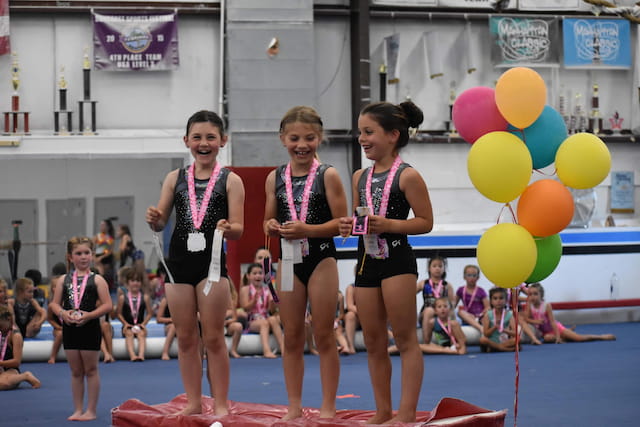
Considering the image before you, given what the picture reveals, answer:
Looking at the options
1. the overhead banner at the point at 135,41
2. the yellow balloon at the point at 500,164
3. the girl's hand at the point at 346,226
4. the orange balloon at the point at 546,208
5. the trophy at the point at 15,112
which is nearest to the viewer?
the girl's hand at the point at 346,226

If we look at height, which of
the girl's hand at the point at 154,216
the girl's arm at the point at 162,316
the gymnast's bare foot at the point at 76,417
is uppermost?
the girl's hand at the point at 154,216

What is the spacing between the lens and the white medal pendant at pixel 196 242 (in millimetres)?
4914

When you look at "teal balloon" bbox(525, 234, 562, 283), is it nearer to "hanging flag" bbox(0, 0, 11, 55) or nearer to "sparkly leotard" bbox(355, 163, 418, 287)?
"sparkly leotard" bbox(355, 163, 418, 287)

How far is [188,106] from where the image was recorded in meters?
12.0

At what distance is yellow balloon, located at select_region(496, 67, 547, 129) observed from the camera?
488cm

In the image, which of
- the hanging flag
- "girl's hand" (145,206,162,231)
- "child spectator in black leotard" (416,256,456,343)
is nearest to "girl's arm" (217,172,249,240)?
"girl's hand" (145,206,162,231)

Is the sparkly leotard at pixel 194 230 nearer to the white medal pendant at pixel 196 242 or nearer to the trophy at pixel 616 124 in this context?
the white medal pendant at pixel 196 242

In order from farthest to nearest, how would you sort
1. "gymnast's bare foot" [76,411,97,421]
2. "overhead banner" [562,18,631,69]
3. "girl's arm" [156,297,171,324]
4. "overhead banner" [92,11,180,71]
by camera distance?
"overhead banner" [562,18,631,69]
"overhead banner" [92,11,180,71]
"girl's arm" [156,297,171,324]
"gymnast's bare foot" [76,411,97,421]

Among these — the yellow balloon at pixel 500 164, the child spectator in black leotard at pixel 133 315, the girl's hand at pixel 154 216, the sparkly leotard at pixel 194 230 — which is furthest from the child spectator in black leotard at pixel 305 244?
the child spectator in black leotard at pixel 133 315

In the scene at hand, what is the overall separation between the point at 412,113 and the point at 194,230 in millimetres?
1313

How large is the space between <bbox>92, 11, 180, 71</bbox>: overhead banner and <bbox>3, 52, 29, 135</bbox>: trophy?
3.15ft

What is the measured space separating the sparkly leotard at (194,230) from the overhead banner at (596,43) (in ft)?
29.3

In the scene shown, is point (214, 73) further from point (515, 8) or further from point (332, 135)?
point (515, 8)

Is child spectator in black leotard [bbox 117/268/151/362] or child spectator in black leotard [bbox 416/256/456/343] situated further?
child spectator in black leotard [bbox 416/256/456/343]
